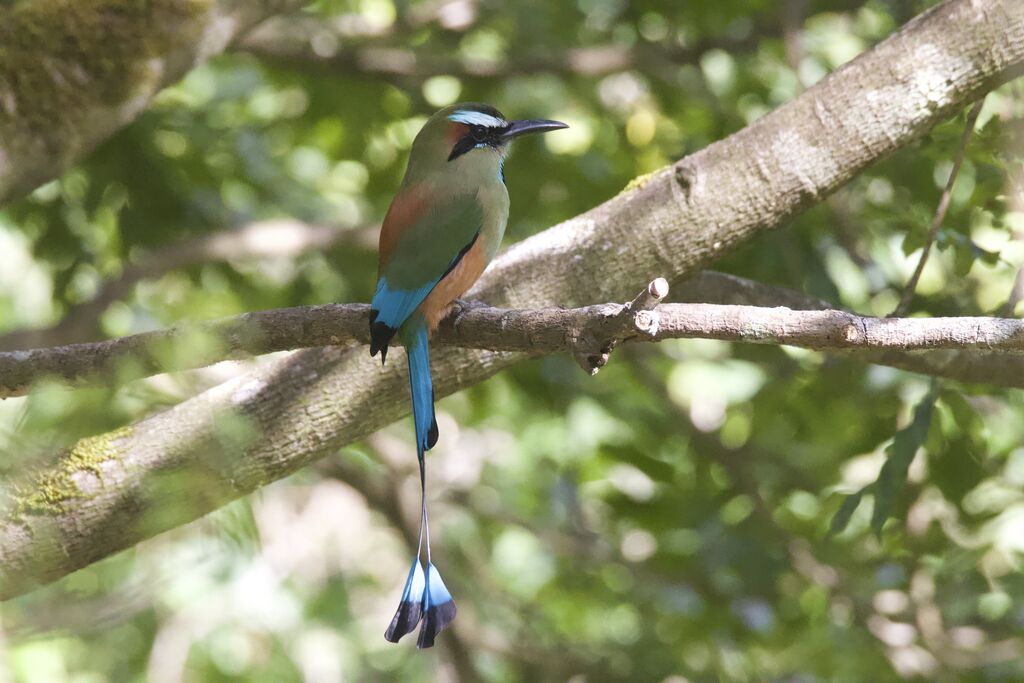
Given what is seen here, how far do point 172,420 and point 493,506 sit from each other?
319cm

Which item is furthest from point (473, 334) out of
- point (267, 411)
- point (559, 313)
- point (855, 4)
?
point (855, 4)

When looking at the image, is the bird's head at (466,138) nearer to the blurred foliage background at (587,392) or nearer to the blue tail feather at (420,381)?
the blurred foliage background at (587,392)

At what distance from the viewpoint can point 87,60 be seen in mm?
3225

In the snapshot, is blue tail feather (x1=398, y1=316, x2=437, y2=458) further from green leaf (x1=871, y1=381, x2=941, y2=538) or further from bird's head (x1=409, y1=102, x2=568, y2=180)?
green leaf (x1=871, y1=381, x2=941, y2=538)

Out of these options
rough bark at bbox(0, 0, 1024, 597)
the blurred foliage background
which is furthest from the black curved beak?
rough bark at bbox(0, 0, 1024, 597)

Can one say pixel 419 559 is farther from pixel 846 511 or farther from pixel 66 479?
pixel 846 511

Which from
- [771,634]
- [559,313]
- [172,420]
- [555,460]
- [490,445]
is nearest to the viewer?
[559,313]

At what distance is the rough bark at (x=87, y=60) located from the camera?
3109 millimetres

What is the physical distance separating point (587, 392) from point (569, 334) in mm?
2335

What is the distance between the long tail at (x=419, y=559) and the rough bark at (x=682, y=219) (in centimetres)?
12

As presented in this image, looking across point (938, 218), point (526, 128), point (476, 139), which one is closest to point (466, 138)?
point (476, 139)


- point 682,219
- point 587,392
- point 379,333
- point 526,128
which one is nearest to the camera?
point 379,333

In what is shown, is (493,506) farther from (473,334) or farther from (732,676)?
(473,334)

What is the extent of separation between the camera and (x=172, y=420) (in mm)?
2707
